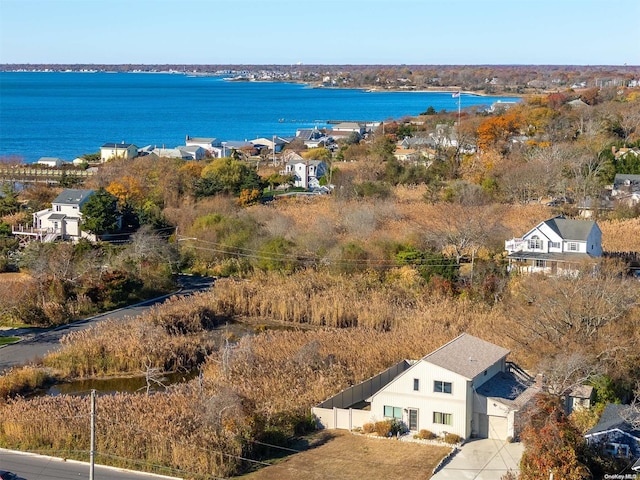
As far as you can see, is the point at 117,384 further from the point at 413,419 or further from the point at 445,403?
the point at 445,403

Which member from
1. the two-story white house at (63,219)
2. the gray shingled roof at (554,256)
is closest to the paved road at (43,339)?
the two-story white house at (63,219)

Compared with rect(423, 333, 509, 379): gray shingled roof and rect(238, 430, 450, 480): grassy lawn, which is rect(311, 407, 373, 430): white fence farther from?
rect(423, 333, 509, 379): gray shingled roof

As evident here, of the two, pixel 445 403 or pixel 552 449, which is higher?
pixel 552 449

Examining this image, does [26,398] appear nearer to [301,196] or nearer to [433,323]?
[433,323]

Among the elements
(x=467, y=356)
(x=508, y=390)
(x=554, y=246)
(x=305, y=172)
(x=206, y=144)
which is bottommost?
(x=508, y=390)

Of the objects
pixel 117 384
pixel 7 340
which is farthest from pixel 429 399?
pixel 7 340

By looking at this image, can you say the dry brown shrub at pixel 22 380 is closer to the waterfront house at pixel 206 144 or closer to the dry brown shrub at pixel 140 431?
the dry brown shrub at pixel 140 431
